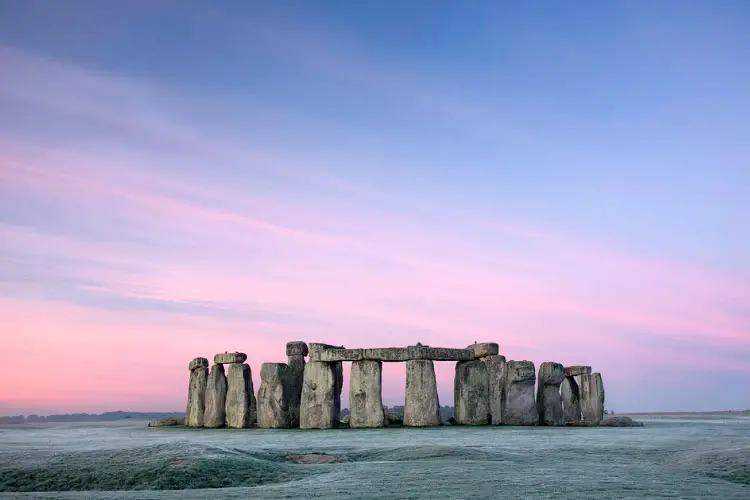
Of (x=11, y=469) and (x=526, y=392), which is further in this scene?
(x=526, y=392)

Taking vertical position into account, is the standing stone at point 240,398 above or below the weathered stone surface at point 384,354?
below

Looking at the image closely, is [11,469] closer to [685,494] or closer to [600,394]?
[685,494]

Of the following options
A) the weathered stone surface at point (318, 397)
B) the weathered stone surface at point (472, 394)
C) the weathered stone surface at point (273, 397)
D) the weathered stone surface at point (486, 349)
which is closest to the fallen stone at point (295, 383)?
the weathered stone surface at point (273, 397)

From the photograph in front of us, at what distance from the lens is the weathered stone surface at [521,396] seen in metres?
28.6

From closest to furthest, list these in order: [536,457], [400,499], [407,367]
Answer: [400,499] < [536,457] < [407,367]

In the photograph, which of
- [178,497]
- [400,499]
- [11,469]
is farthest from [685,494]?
[11,469]

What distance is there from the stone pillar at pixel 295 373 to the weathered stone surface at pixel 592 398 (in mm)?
11063

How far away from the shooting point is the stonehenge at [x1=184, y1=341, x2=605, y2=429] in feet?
89.5

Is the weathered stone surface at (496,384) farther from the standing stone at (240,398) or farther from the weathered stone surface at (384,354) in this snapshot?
the standing stone at (240,398)

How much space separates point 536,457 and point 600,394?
18.6 meters

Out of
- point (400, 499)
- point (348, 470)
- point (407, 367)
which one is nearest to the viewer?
point (400, 499)

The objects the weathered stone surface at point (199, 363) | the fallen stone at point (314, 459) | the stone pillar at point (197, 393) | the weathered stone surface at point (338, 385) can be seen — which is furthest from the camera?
the weathered stone surface at point (199, 363)

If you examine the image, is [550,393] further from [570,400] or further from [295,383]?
[295,383]

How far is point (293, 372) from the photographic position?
2941cm
